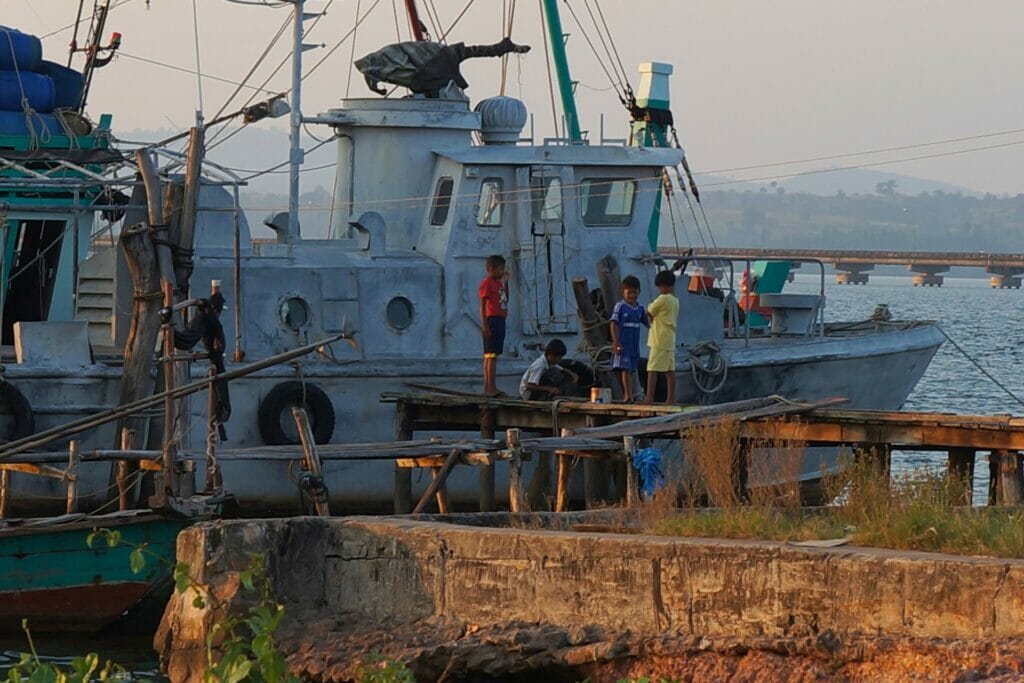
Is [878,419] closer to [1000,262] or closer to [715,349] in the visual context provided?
→ [715,349]

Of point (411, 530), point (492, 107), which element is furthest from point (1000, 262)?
point (411, 530)

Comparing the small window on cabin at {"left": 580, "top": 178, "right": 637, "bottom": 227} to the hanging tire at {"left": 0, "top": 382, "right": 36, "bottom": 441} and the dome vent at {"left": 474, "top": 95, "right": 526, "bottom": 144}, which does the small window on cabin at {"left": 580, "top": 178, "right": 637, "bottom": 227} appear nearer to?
the dome vent at {"left": 474, "top": 95, "right": 526, "bottom": 144}

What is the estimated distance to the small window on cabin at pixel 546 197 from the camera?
19.1m

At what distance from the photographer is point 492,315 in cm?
1759

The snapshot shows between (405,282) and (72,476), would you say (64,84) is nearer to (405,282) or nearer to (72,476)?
(405,282)

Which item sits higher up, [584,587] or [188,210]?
[188,210]

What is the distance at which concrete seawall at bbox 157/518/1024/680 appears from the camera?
27.3ft

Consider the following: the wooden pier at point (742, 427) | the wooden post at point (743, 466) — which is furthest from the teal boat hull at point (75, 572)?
the wooden post at point (743, 466)

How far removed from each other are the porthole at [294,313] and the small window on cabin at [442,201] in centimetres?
189

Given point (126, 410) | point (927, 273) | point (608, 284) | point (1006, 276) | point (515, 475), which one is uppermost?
point (927, 273)

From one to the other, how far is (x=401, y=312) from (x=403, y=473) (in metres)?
2.47

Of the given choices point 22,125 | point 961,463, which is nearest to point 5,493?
point 22,125

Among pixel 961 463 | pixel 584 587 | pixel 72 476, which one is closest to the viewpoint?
pixel 584 587

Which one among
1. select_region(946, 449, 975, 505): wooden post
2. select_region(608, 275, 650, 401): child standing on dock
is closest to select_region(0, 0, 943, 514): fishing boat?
select_region(608, 275, 650, 401): child standing on dock
